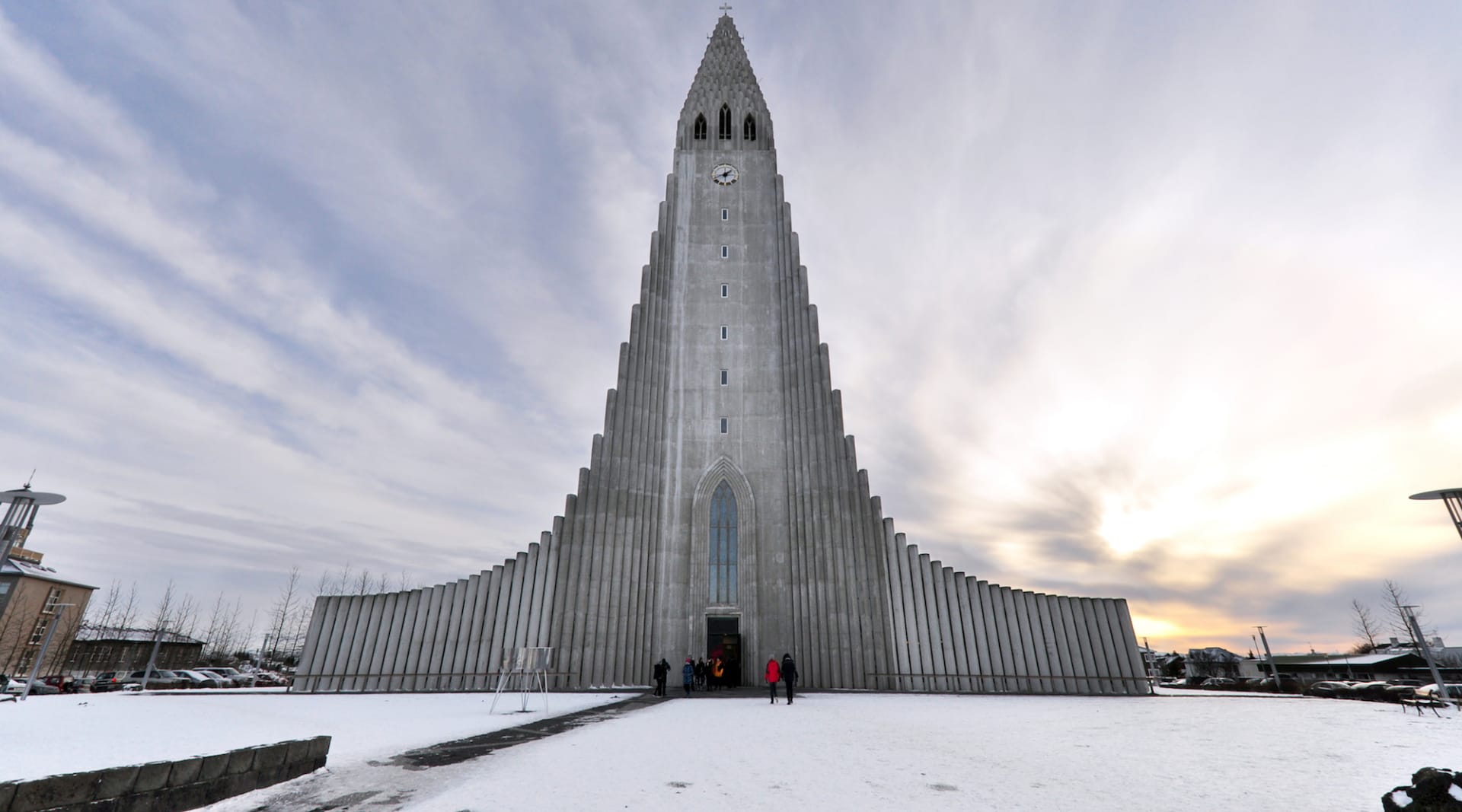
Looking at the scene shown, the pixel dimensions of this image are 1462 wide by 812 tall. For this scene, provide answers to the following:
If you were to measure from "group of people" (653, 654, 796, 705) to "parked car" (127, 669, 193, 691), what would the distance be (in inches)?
1409

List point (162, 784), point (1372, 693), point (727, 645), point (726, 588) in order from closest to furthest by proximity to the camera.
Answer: point (162, 784), point (1372, 693), point (727, 645), point (726, 588)

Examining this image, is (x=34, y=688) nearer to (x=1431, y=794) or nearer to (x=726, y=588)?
(x=726, y=588)

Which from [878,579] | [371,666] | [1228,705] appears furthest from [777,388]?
[371,666]

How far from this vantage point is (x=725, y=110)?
42656 millimetres

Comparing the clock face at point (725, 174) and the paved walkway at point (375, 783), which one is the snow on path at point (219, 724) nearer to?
the paved walkway at point (375, 783)

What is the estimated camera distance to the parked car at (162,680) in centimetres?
3822

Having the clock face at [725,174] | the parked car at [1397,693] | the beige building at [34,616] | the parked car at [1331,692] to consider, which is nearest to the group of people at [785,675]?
the parked car at [1397,693]

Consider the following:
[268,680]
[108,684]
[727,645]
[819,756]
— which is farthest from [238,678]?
[819,756]

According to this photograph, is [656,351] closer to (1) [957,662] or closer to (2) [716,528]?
(2) [716,528]

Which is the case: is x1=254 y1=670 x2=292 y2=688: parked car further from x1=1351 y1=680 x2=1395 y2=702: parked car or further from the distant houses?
x1=1351 y1=680 x2=1395 y2=702: parked car

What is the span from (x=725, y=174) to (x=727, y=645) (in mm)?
29417

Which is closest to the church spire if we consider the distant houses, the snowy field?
the snowy field

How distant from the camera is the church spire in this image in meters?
41.0

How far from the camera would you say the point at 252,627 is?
8725cm
